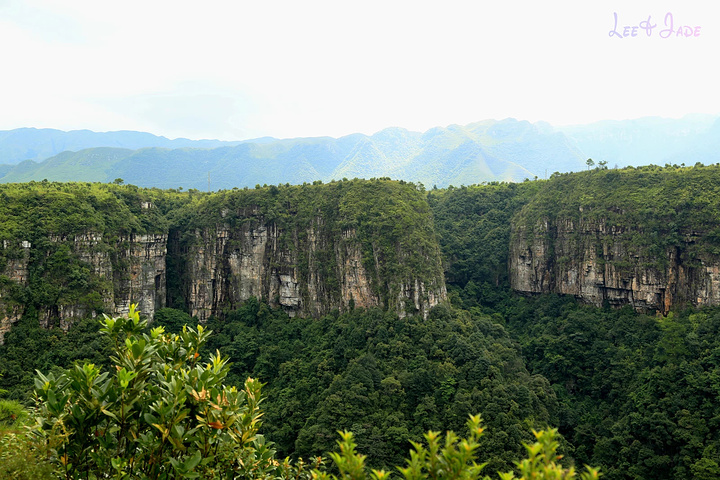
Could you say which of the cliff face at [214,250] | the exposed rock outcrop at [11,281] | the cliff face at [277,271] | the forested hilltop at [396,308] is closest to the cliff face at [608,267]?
the forested hilltop at [396,308]

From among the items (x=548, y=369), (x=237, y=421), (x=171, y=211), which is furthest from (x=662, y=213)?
(x=171, y=211)

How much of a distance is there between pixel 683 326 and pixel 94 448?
37.9 m

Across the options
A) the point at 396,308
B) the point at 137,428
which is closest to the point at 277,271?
the point at 396,308

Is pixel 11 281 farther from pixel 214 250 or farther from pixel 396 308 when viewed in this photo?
pixel 396 308

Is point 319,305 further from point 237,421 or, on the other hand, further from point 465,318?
point 237,421

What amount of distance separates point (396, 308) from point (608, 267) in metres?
20.5

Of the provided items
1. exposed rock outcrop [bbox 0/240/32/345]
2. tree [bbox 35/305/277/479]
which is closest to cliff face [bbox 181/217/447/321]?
exposed rock outcrop [bbox 0/240/32/345]

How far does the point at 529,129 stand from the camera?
161375 millimetres

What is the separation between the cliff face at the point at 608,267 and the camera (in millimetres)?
35219

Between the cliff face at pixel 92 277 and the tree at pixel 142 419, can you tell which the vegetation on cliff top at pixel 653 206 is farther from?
the cliff face at pixel 92 277

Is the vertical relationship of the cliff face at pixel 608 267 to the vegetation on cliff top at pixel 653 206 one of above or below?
below

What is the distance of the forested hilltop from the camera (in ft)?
88.1

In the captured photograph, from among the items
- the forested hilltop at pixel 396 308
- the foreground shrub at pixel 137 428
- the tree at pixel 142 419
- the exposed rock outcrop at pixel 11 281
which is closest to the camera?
the foreground shrub at pixel 137 428

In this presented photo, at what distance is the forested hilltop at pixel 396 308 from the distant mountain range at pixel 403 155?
252ft
